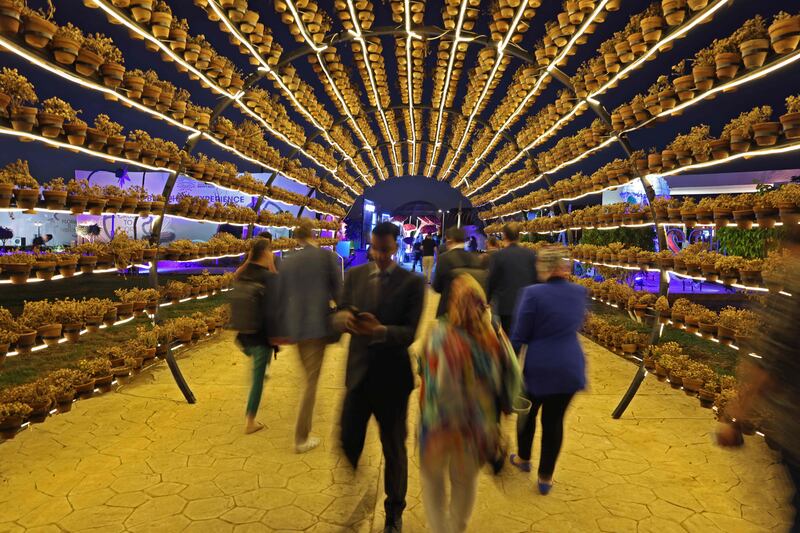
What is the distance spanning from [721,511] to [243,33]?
6.88 metres

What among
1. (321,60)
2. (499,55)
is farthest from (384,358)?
(321,60)

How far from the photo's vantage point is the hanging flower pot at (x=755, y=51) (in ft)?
13.0

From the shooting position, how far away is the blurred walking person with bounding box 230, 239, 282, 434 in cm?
443

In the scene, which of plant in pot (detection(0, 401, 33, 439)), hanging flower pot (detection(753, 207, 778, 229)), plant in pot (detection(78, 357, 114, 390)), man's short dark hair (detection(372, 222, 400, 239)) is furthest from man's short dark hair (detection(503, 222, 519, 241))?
plant in pot (detection(0, 401, 33, 439))

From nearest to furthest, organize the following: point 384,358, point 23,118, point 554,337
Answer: point 384,358 < point 554,337 < point 23,118

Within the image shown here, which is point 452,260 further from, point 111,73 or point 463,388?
point 111,73

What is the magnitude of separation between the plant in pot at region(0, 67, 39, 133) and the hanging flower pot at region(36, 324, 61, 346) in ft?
5.13

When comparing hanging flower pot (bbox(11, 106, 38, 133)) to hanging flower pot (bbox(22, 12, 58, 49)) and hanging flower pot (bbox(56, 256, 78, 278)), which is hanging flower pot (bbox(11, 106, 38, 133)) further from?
hanging flower pot (bbox(56, 256, 78, 278))

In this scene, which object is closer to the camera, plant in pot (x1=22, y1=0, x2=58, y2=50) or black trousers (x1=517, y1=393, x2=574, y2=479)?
black trousers (x1=517, y1=393, x2=574, y2=479)

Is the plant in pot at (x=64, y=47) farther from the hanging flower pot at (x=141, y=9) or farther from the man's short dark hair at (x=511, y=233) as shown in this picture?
the man's short dark hair at (x=511, y=233)

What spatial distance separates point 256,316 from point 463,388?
2.64 m

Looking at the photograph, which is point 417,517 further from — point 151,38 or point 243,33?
point 243,33

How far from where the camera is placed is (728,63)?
430cm

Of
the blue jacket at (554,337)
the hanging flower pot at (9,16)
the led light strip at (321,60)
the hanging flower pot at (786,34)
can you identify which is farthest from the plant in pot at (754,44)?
the hanging flower pot at (9,16)
